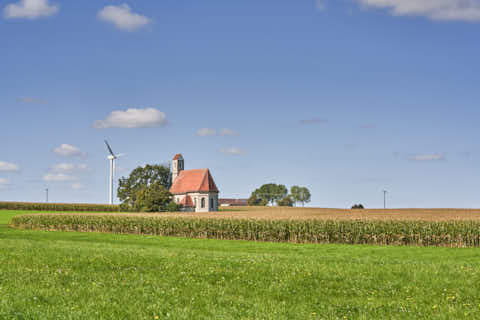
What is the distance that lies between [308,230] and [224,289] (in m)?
31.7

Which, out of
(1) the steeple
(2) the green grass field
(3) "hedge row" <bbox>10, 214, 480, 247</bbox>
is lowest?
(3) "hedge row" <bbox>10, 214, 480, 247</bbox>

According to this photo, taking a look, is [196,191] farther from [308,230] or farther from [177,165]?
[308,230]

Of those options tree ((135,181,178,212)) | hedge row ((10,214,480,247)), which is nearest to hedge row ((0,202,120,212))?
tree ((135,181,178,212))

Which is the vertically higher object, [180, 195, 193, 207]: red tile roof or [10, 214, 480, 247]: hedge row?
[180, 195, 193, 207]: red tile roof

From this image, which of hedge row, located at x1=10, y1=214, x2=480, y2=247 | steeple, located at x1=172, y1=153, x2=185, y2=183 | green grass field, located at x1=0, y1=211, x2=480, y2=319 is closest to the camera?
green grass field, located at x1=0, y1=211, x2=480, y2=319

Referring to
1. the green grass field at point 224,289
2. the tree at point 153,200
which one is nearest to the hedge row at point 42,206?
the tree at point 153,200

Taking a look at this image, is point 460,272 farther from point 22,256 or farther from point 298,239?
point 298,239

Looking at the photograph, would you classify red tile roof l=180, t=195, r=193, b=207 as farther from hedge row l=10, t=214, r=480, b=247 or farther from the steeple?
hedge row l=10, t=214, r=480, b=247

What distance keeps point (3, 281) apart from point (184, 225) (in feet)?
125

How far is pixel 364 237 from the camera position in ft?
140

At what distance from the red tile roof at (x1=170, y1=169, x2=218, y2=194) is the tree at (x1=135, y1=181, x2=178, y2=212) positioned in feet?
57.1

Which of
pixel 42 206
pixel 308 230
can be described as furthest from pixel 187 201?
pixel 308 230

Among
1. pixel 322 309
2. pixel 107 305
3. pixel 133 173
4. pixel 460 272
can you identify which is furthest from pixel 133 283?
pixel 133 173

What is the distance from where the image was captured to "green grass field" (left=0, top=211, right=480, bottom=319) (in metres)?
11.4
